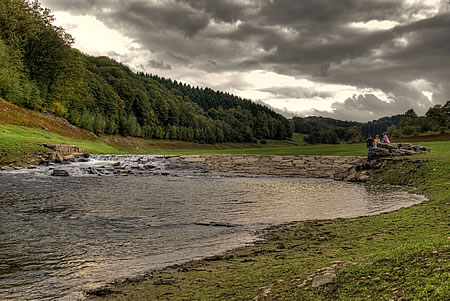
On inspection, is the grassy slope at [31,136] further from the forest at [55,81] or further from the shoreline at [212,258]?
the shoreline at [212,258]

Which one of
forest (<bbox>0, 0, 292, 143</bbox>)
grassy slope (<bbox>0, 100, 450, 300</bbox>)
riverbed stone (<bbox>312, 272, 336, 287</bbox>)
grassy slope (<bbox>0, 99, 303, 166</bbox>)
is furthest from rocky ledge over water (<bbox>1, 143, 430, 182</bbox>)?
forest (<bbox>0, 0, 292, 143</bbox>)

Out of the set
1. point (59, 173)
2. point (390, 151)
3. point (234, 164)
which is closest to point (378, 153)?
point (390, 151)

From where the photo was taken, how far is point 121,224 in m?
10.5

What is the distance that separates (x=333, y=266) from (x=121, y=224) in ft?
25.4

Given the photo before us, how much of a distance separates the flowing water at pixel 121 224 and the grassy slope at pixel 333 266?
0.99 metres

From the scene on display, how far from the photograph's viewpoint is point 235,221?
11.1m

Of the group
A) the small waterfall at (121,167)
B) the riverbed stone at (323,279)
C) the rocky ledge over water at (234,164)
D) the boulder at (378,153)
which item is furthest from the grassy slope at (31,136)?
the boulder at (378,153)

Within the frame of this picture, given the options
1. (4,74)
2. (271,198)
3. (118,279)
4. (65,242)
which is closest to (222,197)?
(271,198)

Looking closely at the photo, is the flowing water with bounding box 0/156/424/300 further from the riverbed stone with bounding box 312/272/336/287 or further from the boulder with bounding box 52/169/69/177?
the boulder with bounding box 52/169/69/177

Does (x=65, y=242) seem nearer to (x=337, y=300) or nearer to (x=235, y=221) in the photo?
(x=235, y=221)

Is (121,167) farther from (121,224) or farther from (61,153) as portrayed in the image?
(121,224)

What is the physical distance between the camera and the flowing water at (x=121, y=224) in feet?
21.0

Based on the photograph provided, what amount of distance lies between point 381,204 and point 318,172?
16718 mm

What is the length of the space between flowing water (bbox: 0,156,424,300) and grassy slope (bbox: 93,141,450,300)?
0.99 meters
